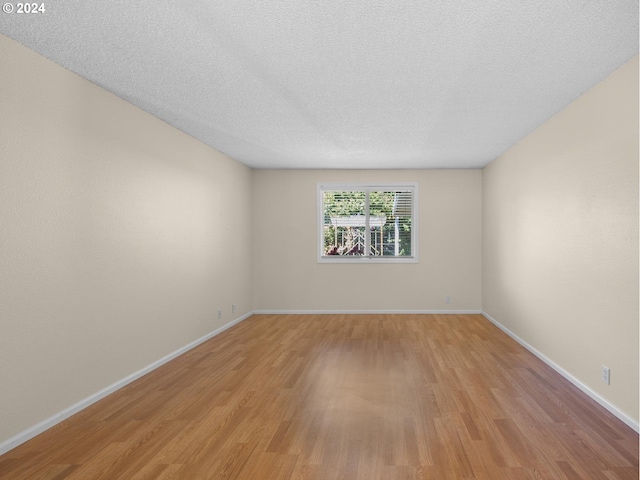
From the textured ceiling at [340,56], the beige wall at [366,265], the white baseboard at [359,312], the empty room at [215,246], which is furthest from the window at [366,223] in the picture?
the textured ceiling at [340,56]

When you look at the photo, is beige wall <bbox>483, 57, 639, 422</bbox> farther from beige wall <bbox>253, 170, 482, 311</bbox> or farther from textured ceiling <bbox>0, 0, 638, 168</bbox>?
beige wall <bbox>253, 170, 482, 311</bbox>

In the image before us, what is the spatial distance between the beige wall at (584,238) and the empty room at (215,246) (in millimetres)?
25

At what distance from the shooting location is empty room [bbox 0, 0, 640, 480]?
2.32 meters

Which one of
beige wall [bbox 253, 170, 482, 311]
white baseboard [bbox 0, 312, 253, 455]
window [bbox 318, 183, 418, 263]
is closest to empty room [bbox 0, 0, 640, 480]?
white baseboard [bbox 0, 312, 253, 455]

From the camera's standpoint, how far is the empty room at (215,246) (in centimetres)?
232

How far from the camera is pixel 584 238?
3.46 metres

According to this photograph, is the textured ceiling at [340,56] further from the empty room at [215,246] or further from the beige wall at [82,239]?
the beige wall at [82,239]

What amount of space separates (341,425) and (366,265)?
4.60m

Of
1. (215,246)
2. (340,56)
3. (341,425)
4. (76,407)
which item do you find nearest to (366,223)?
(215,246)

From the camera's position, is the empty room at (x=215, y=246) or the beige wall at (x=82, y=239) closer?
the empty room at (x=215, y=246)

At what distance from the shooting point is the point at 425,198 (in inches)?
281

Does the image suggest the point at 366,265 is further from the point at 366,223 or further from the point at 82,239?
the point at 82,239

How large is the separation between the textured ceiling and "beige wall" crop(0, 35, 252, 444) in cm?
27

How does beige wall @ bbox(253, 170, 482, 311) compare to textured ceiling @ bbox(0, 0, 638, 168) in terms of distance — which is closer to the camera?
textured ceiling @ bbox(0, 0, 638, 168)
